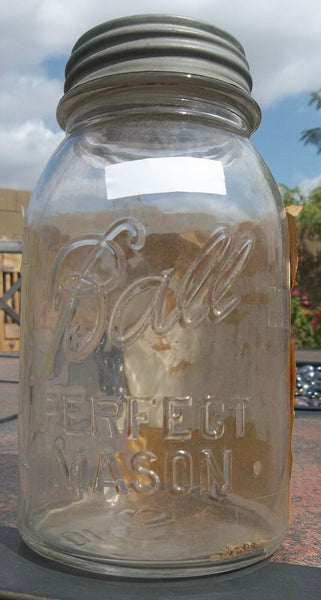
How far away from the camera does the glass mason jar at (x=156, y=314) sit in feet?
2.31

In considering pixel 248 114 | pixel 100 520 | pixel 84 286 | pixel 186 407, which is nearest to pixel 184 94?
pixel 248 114

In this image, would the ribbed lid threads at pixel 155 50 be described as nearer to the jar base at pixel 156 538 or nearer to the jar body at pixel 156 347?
the jar body at pixel 156 347

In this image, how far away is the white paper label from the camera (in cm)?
73

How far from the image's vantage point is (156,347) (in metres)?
0.77

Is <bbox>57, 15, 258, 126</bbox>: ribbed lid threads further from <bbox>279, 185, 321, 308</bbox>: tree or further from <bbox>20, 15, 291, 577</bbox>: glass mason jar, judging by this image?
<bbox>279, 185, 321, 308</bbox>: tree

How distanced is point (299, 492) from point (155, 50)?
692 mm

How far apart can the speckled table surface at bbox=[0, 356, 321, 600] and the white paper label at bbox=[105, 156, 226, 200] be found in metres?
0.41

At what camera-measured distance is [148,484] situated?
0.71 m

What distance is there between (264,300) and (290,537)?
0.93 ft

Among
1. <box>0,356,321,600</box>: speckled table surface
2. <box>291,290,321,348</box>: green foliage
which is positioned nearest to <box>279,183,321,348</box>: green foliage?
<box>291,290,321,348</box>: green foliage

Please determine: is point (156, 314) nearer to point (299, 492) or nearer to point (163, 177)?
point (163, 177)

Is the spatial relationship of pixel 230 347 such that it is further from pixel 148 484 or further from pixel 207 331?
pixel 148 484

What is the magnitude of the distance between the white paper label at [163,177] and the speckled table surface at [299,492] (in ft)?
1.35

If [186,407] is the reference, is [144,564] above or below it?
below
